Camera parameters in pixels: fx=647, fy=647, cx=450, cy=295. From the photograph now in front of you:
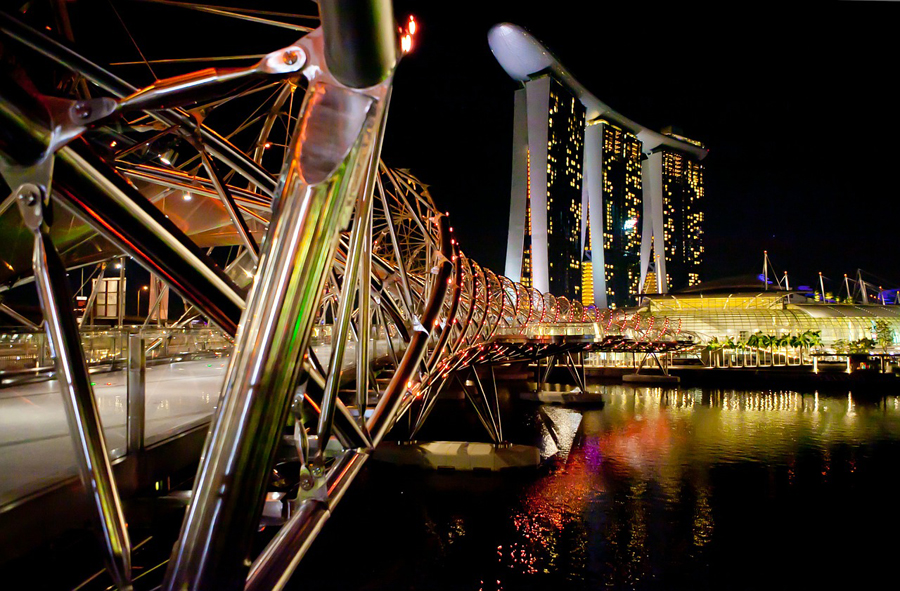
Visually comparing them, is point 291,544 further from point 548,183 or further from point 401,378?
point 548,183

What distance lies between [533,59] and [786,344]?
48.4 m

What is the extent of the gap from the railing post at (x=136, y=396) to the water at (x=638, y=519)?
861 cm

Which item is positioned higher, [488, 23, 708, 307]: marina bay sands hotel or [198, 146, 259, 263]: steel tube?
[488, 23, 708, 307]: marina bay sands hotel

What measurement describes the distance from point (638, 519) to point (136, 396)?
14487 mm

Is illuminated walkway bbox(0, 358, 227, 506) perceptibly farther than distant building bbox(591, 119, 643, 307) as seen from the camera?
No

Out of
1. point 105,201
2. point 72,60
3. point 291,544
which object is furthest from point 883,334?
point 105,201

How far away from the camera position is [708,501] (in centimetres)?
1838

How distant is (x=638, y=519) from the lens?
54.5 ft

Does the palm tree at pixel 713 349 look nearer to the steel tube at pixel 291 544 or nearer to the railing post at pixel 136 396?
the railing post at pixel 136 396


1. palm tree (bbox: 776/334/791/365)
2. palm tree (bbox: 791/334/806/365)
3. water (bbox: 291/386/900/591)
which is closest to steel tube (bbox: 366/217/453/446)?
water (bbox: 291/386/900/591)

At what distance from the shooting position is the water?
13.3 meters

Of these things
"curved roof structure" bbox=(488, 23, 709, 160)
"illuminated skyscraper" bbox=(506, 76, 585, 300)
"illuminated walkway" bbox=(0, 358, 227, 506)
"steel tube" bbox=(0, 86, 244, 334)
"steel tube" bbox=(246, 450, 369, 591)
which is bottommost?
"steel tube" bbox=(246, 450, 369, 591)

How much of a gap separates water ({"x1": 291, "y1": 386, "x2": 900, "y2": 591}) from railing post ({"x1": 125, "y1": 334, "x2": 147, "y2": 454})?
8.61 meters

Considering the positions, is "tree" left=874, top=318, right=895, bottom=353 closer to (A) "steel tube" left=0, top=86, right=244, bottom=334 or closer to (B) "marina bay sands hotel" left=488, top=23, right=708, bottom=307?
(B) "marina bay sands hotel" left=488, top=23, right=708, bottom=307
